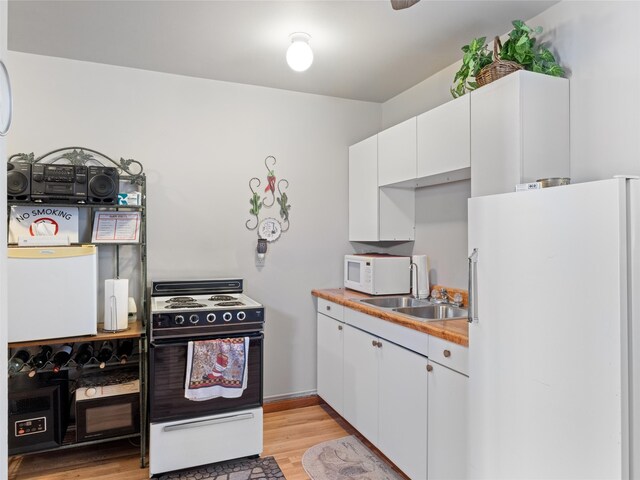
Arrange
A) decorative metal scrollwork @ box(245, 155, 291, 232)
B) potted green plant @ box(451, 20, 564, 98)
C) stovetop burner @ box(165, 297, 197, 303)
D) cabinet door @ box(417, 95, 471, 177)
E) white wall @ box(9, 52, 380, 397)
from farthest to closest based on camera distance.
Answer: decorative metal scrollwork @ box(245, 155, 291, 232), white wall @ box(9, 52, 380, 397), stovetop burner @ box(165, 297, 197, 303), cabinet door @ box(417, 95, 471, 177), potted green plant @ box(451, 20, 564, 98)

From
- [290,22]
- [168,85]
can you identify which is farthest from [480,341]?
[168,85]

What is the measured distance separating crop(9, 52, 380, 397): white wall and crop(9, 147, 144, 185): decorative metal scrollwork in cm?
5

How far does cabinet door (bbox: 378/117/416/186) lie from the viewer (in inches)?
109

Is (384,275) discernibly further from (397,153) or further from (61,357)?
(61,357)

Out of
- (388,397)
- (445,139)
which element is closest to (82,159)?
(445,139)

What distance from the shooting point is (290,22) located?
234 cm

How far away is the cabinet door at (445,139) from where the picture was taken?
7.57ft

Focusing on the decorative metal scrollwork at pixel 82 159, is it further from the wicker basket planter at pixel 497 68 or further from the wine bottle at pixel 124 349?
the wicker basket planter at pixel 497 68

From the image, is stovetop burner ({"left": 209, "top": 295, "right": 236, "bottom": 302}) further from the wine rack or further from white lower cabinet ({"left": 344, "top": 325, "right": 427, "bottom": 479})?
white lower cabinet ({"left": 344, "top": 325, "right": 427, "bottom": 479})

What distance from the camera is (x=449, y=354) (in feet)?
6.47

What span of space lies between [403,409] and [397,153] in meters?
1.63

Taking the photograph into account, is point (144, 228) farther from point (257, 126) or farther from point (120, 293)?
point (257, 126)

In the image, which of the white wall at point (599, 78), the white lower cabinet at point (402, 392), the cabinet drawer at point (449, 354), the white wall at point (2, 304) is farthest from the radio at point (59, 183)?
the white wall at point (599, 78)

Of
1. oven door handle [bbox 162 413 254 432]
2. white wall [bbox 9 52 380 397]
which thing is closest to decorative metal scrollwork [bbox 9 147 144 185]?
white wall [bbox 9 52 380 397]
